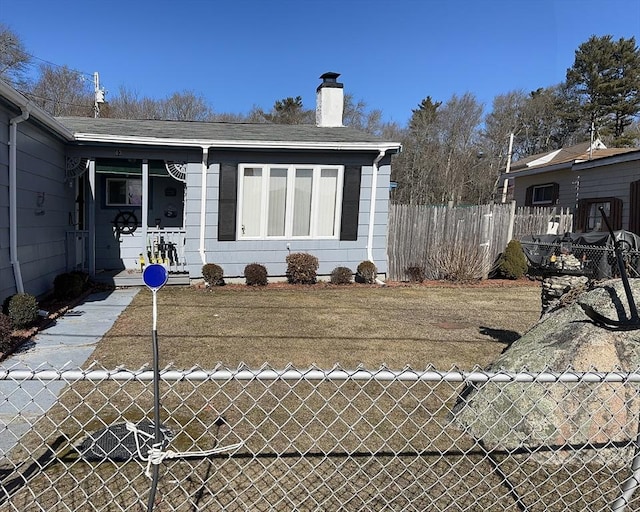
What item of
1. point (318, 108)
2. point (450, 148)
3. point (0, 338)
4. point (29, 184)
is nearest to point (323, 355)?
point (0, 338)

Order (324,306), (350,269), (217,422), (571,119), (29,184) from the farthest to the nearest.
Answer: (571,119), (350,269), (324,306), (29,184), (217,422)

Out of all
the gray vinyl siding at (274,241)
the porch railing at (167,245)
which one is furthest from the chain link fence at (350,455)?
the gray vinyl siding at (274,241)

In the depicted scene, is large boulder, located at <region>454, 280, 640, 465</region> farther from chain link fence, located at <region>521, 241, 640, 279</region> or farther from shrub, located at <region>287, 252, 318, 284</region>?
shrub, located at <region>287, 252, 318, 284</region>

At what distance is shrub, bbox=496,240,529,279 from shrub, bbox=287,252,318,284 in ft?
17.0

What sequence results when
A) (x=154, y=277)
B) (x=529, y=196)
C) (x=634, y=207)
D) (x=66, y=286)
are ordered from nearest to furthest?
1. (x=154, y=277)
2. (x=66, y=286)
3. (x=634, y=207)
4. (x=529, y=196)

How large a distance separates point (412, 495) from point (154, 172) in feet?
28.8

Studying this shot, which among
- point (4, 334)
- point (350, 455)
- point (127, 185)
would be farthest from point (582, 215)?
point (4, 334)

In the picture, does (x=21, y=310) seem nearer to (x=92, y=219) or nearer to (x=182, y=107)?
(x=92, y=219)

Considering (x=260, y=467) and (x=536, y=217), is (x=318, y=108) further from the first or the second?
(x=260, y=467)

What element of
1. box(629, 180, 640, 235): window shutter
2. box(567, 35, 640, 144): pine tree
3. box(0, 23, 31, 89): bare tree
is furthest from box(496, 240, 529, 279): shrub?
box(567, 35, 640, 144): pine tree

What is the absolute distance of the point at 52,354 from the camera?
16.7ft

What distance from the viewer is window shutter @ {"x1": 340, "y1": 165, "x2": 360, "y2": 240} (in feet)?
34.0

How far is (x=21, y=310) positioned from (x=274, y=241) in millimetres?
5346

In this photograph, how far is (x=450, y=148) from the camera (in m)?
33.9
